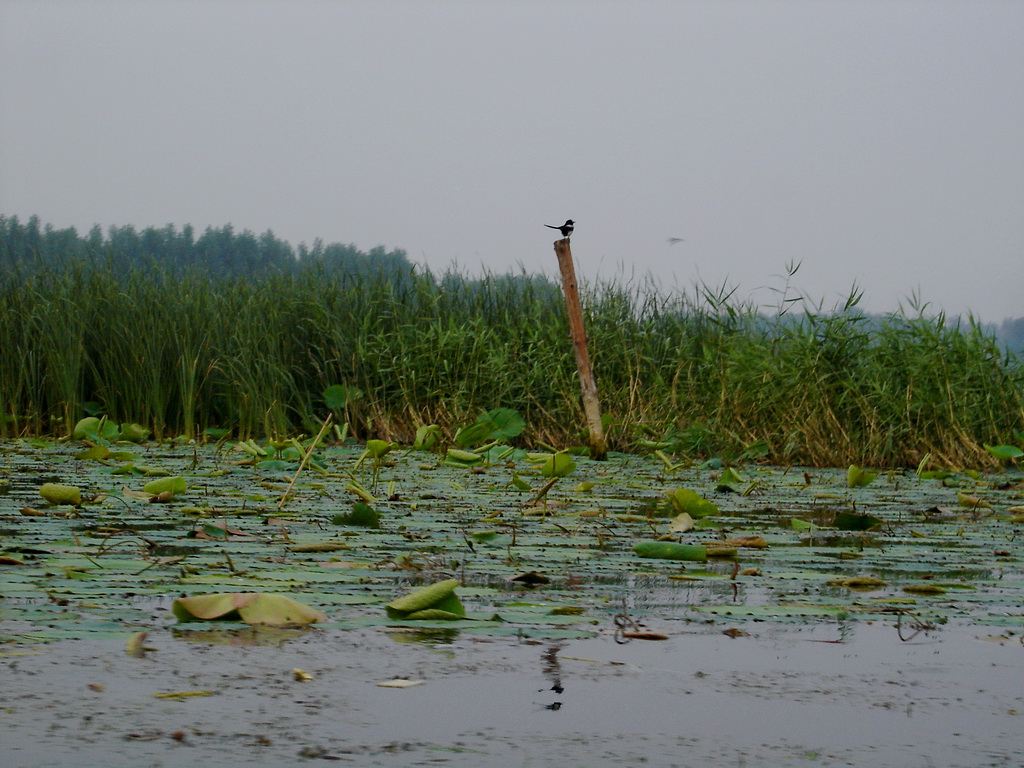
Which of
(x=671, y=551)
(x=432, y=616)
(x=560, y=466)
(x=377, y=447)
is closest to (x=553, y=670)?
(x=432, y=616)

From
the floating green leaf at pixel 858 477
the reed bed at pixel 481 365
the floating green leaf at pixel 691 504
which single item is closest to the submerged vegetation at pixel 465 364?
the reed bed at pixel 481 365

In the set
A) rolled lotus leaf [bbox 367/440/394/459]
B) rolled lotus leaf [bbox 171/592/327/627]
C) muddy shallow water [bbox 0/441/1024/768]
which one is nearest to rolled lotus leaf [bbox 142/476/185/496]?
muddy shallow water [bbox 0/441/1024/768]

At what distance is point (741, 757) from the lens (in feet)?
3.90

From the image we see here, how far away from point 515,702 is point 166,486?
8.23ft

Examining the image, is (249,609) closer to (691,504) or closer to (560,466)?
(691,504)

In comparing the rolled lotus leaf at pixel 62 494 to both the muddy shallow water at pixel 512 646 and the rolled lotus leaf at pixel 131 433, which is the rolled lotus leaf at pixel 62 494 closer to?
the muddy shallow water at pixel 512 646

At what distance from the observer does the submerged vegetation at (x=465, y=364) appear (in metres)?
6.88

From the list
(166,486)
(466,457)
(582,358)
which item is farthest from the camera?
(582,358)

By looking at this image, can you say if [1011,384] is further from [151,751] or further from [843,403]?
[151,751]

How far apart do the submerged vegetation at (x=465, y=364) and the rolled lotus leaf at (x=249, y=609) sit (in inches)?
211

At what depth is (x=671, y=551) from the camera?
256cm

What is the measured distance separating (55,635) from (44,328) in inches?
270

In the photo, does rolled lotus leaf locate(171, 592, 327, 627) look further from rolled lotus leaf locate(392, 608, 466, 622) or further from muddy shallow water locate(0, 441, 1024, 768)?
rolled lotus leaf locate(392, 608, 466, 622)

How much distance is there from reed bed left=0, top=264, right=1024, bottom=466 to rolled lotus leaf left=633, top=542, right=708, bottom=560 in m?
4.39
